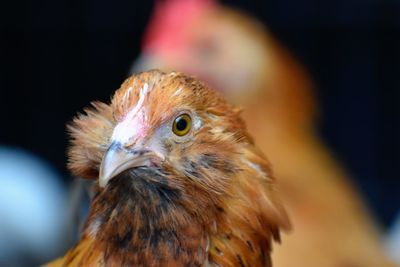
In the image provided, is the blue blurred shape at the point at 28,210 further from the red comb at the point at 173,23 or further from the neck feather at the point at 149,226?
the neck feather at the point at 149,226

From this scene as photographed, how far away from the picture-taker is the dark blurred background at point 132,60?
4113mm

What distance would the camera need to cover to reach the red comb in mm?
3047

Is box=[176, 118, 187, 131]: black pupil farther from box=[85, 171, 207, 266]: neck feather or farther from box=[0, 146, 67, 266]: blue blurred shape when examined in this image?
box=[0, 146, 67, 266]: blue blurred shape

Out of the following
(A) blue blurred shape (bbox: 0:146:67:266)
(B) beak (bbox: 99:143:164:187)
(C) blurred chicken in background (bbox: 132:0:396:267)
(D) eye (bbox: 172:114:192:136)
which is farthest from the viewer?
(A) blue blurred shape (bbox: 0:146:67:266)

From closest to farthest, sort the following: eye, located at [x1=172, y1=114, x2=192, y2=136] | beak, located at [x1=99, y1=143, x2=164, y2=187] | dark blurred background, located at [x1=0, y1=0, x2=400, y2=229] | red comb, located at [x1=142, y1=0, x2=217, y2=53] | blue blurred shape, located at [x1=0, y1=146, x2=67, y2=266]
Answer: beak, located at [x1=99, y1=143, x2=164, y2=187] → eye, located at [x1=172, y1=114, x2=192, y2=136] → red comb, located at [x1=142, y1=0, x2=217, y2=53] → blue blurred shape, located at [x1=0, y1=146, x2=67, y2=266] → dark blurred background, located at [x1=0, y1=0, x2=400, y2=229]

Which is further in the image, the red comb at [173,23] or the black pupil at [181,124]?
the red comb at [173,23]

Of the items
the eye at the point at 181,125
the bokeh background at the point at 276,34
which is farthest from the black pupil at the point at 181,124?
the bokeh background at the point at 276,34

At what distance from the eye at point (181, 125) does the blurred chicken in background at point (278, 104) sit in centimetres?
118

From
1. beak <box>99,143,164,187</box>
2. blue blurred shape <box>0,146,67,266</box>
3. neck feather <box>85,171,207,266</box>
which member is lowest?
blue blurred shape <box>0,146,67,266</box>

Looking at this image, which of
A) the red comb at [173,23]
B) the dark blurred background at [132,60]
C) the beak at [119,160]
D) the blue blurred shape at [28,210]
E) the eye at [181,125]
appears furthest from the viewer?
the dark blurred background at [132,60]

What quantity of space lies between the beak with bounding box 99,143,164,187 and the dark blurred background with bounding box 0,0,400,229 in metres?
2.87

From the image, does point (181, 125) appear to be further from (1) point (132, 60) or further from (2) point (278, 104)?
(1) point (132, 60)

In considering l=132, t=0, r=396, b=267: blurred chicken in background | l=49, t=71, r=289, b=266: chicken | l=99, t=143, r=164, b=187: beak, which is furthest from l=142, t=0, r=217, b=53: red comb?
l=99, t=143, r=164, b=187: beak

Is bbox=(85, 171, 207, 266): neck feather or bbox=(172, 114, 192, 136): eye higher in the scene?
bbox=(172, 114, 192, 136): eye
